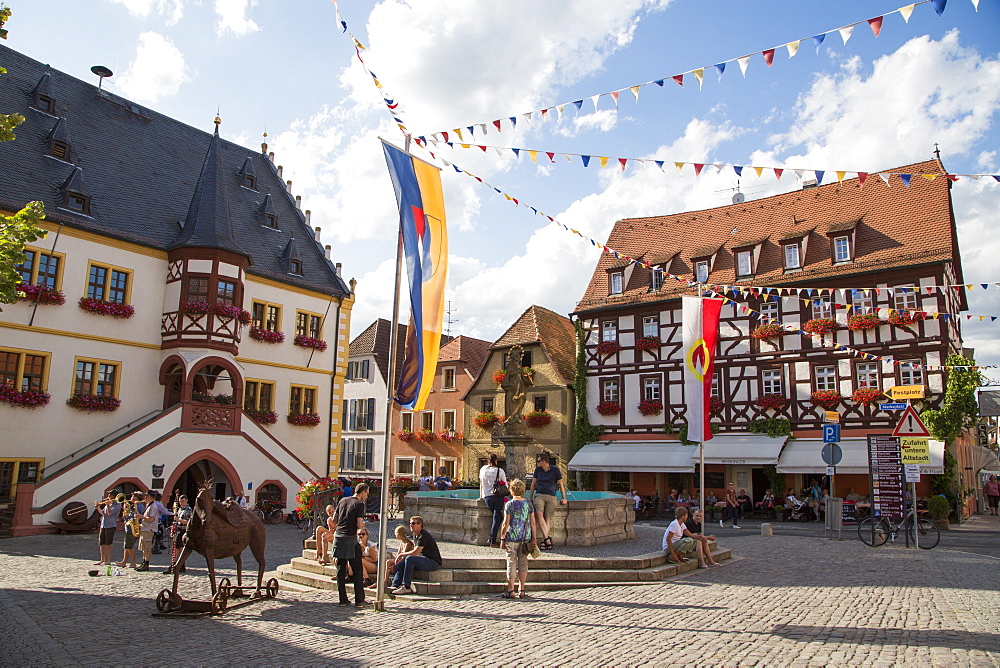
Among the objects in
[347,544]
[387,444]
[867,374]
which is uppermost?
[867,374]

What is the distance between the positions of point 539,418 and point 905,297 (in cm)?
1675

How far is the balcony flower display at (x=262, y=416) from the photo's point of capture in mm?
27953

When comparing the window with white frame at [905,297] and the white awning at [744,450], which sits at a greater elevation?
the window with white frame at [905,297]

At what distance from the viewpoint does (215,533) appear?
993 cm

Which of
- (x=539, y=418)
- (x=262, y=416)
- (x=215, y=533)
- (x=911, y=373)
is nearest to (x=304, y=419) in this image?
(x=262, y=416)

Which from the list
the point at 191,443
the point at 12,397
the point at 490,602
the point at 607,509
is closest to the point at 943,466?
the point at 607,509

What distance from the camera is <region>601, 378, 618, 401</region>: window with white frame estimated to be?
1363 inches

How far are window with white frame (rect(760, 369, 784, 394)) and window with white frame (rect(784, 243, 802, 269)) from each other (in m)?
4.53

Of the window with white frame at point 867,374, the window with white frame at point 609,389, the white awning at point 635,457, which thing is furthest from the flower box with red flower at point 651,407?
the window with white frame at point 867,374

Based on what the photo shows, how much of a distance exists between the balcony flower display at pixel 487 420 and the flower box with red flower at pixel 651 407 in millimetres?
8245

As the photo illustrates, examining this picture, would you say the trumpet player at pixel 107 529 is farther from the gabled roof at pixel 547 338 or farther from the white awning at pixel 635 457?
the gabled roof at pixel 547 338

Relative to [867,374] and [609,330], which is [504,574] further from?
[609,330]

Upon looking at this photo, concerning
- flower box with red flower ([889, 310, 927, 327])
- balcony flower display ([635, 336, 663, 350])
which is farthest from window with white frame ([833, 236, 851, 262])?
balcony flower display ([635, 336, 663, 350])

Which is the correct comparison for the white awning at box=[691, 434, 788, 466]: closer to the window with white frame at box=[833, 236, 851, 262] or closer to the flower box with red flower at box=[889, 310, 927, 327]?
the flower box with red flower at box=[889, 310, 927, 327]
